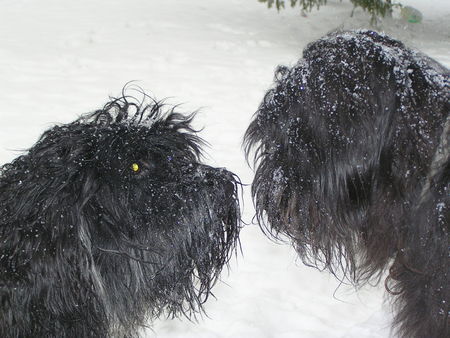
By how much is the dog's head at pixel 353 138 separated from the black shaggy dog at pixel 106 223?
0.28 m

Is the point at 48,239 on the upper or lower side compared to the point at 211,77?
upper

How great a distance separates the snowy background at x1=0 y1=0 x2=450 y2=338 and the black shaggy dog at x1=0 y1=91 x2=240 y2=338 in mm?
1208

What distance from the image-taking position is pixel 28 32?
9266 millimetres

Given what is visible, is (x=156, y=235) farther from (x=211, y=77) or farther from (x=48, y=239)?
(x=211, y=77)

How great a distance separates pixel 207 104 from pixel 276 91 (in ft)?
14.4

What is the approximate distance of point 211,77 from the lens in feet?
25.6

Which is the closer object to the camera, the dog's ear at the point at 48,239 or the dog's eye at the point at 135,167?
the dog's ear at the point at 48,239

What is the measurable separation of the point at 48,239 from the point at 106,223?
0.78 ft

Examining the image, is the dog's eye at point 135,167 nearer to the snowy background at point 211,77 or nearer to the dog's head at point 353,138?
the dog's head at point 353,138

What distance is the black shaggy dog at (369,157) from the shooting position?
224 cm

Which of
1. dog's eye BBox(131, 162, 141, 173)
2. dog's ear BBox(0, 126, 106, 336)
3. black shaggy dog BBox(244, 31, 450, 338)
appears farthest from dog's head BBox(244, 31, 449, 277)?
dog's ear BBox(0, 126, 106, 336)

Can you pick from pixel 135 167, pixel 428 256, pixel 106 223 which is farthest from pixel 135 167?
pixel 428 256

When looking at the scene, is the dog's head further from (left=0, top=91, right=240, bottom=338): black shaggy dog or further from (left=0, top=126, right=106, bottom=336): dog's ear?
(left=0, top=126, right=106, bottom=336): dog's ear

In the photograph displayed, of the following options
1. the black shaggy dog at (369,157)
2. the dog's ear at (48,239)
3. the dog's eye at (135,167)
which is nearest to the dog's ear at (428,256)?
the black shaggy dog at (369,157)
